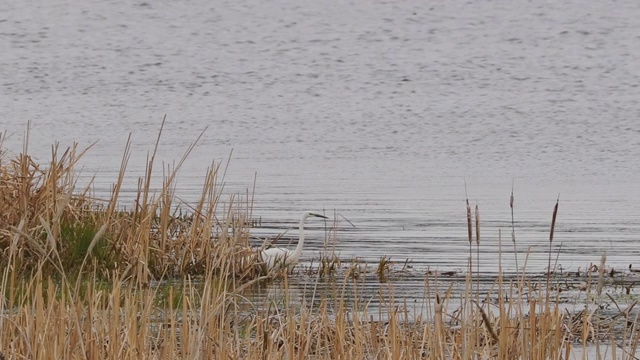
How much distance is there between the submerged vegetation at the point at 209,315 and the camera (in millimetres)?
5691

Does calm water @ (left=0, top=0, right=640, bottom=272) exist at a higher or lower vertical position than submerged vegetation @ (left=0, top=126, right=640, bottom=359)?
higher

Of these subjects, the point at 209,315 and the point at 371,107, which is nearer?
the point at 209,315

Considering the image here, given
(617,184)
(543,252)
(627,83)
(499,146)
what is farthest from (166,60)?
(543,252)

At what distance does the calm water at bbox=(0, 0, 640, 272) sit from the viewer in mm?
14562

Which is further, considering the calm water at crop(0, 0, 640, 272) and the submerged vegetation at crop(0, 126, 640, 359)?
the calm water at crop(0, 0, 640, 272)

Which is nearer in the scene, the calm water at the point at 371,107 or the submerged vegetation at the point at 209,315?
the submerged vegetation at the point at 209,315

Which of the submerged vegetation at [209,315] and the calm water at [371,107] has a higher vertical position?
the calm water at [371,107]

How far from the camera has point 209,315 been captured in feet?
18.1

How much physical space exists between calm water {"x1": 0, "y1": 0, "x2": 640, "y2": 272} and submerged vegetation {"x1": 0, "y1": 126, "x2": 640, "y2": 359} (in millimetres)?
1915

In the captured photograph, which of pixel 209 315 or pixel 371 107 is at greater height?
pixel 371 107

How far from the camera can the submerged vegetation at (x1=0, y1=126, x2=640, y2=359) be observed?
224 inches

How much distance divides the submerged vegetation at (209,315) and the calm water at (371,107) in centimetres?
192

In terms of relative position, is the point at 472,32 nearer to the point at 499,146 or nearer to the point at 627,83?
the point at 627,83

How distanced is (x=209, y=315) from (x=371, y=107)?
22960mm
